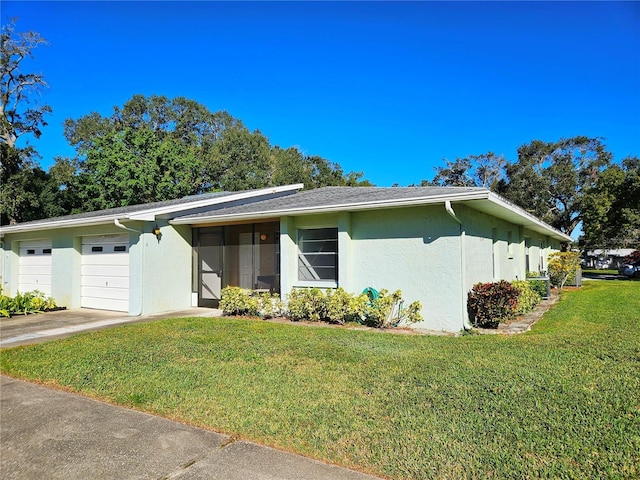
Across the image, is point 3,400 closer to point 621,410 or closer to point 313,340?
point 313,340

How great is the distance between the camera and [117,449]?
336cm

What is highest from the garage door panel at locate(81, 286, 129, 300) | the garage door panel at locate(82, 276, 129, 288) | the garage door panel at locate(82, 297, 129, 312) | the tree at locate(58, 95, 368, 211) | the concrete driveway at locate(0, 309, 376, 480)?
the tree at locate(58, 95, 368, 211)

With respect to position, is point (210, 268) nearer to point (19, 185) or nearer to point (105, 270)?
point (105, 270)

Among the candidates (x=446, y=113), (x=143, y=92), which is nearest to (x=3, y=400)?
(x=446, y=113)

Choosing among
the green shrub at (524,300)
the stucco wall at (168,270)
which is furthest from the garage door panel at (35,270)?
the green shrub at (524,300)

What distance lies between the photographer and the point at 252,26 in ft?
38.2

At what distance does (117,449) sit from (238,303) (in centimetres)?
672

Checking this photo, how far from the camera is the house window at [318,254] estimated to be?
32.5 ft

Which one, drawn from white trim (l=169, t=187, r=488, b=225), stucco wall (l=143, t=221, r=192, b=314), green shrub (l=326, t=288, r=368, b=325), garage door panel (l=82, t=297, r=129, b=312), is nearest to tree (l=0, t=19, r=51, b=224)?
garage door panel (l=82, t=297, r=129, b=312)

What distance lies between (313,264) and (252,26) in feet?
24.4

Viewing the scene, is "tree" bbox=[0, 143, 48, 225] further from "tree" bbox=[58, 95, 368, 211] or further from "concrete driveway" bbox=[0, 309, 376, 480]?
"concrete driveway" bbox=[0, 309, 376, 480]

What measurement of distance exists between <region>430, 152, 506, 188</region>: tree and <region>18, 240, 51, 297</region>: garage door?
35377 millimetres

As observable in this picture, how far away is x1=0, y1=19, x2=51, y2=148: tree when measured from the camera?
76.7 ft

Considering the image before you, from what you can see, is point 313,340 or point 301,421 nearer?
point 301,421
